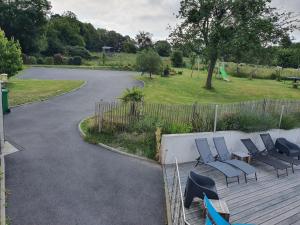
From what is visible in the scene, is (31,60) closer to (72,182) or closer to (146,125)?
(146,125)

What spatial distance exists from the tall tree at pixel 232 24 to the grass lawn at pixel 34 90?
1236 cm

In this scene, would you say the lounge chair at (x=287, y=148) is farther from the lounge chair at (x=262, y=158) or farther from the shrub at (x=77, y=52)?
the shrub at (x=77, y=52)

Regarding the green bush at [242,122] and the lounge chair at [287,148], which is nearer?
the lounge chair at [287,148]

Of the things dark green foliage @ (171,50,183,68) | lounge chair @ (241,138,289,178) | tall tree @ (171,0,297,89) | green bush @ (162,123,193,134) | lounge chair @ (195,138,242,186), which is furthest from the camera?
dark green foliage @ (171,50,183,68)

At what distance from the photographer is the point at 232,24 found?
78.2 ft

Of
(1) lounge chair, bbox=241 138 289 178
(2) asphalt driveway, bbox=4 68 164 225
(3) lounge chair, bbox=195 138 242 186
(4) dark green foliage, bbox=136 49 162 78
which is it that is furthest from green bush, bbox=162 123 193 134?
(4) dark green foliage, bbox=136 49 162 78

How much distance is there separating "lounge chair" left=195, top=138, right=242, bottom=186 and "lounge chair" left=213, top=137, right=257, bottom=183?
10.1 inches

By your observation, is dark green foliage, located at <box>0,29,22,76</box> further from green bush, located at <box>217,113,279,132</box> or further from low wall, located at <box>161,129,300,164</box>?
green bush, located at <box>217,113,279,132</box>

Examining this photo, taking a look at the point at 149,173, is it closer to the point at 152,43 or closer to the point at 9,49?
the point at 9,49

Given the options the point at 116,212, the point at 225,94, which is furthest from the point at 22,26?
the point at 116,212

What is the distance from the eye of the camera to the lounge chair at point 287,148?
11.5 meters

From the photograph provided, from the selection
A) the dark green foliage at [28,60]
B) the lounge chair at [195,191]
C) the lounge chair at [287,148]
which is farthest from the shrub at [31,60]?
the lounge chair at [195,191]

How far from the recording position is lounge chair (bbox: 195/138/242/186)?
8.86 m

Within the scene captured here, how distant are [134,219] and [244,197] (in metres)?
3.52
